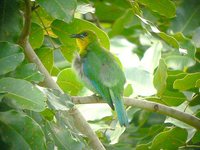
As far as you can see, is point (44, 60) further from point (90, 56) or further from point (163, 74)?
point (90, 56)

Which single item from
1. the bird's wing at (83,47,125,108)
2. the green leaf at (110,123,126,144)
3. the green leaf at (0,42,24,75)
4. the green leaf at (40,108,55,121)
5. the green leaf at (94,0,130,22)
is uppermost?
the green leaf at (0,42,24,75)

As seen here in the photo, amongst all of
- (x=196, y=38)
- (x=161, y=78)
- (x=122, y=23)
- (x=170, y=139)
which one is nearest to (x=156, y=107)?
(x=161, y=78)

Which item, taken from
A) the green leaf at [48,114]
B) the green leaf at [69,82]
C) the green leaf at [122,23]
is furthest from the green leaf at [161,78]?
the green leaf at [122,23]

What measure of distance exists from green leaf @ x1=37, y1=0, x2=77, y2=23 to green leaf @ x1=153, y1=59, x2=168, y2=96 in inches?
29.2

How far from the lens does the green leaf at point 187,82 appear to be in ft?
9.91

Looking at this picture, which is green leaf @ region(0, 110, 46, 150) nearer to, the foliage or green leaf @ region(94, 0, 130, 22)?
the foliage

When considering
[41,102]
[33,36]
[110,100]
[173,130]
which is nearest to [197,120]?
[173,130]

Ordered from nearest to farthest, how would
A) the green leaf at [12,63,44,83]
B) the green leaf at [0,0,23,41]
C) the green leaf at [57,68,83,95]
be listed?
the green leaf at [12,63,44,83] < the green leaf at [0,0,23,41] < the green leaf at [57,68,83,95]

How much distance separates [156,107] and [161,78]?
0.28 meters

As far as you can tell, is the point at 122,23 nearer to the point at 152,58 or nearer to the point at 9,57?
the point at 152,58

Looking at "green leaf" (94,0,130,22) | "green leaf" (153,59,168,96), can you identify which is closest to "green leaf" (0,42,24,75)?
"green leaf" (153,59,168,96)

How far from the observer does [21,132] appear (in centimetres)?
213

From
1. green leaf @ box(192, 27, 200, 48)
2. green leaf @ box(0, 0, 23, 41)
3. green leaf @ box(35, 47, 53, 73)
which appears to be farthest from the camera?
green leaf @ box(192, 27, 200, 48)

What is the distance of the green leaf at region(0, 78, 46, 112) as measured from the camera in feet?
6.96
